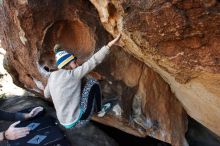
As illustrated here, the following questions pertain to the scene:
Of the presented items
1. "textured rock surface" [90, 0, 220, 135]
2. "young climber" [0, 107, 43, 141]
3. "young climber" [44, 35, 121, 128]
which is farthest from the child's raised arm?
"young climber" [0, 107, 43, 141]

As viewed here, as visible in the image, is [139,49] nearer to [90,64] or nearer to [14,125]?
[90,64]

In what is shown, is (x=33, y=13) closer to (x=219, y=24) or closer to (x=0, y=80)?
(x=219, y=24)

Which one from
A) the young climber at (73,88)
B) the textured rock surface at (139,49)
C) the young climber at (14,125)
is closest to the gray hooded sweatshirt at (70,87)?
the young climber at (73,88)

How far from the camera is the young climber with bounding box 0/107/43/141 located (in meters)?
5.25

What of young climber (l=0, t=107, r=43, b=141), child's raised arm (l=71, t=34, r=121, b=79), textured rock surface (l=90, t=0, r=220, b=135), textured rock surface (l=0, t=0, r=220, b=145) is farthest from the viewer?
young climber (l=0, t=107, r=43, b=141)

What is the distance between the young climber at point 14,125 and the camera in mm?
5246

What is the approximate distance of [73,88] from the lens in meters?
4.23

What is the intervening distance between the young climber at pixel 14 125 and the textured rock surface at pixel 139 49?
0.48 meters

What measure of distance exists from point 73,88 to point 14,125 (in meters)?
1.83

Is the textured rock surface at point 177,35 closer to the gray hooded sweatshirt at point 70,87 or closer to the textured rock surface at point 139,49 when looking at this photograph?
the textured rock surface at point 139,49

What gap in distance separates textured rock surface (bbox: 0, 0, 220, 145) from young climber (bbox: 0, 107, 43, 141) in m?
0.48

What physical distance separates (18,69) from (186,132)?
11.0 feet

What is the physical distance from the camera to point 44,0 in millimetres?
4711

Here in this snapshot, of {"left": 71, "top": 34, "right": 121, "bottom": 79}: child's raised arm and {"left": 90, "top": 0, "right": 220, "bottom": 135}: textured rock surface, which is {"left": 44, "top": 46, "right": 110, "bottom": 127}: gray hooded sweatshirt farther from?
{"left": 90, "top": 0, "right": 220, "bottom": 135}: textured rock surface
